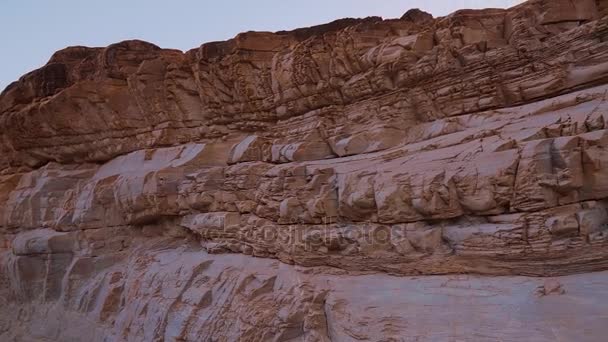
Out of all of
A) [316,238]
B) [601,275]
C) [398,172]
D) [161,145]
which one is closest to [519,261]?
[601,275]

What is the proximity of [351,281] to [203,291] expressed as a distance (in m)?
2.89

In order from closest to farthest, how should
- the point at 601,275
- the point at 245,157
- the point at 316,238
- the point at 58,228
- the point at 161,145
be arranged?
the point at 601,275 → the point at 316,238 → the point at 245,157 → the point at 161,145 → the point at 58,228

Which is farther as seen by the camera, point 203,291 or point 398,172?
point 203,291

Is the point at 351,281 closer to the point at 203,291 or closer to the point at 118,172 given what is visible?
the point at 203,291

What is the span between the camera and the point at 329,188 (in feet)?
23.3

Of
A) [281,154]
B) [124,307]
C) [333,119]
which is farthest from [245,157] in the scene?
[124,307]

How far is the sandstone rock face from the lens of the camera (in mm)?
4875

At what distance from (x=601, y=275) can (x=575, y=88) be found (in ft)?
6.78

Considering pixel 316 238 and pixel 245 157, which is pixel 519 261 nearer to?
pixel 316 238

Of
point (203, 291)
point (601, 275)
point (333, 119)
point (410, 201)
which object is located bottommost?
point (203, 291)

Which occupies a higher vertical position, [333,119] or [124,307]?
[333,119]

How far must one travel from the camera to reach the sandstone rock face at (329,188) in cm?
488

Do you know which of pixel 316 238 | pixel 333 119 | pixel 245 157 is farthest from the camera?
pixel 245 157

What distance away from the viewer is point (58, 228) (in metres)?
12.0
